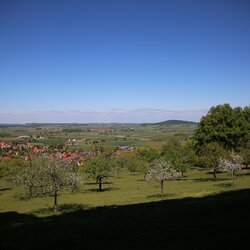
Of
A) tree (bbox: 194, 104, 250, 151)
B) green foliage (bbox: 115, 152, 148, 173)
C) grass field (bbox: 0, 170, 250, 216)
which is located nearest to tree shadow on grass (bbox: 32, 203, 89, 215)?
grass field (bbox: 0, 170, 250, 216)

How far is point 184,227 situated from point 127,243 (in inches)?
227

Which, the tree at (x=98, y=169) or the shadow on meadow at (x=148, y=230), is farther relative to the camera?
the tree at (x=98, y=169)

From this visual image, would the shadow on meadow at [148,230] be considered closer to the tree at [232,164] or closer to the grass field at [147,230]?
the grass field at [147,230]

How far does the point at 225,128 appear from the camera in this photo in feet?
276

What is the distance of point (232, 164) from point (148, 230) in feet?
135

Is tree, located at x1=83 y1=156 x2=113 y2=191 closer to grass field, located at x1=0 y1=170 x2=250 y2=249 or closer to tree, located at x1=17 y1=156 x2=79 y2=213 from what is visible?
tree, located at x1=17 y1=156 x2=79 y2=213

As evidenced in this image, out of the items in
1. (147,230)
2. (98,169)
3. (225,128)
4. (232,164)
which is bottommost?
(98,169)

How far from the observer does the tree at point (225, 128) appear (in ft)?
274

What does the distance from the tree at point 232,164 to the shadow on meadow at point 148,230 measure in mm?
27988

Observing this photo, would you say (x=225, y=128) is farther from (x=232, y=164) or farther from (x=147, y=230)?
(x=147, y=230)

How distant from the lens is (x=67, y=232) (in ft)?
90.1

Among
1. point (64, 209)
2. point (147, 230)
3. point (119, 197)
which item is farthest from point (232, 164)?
point (147, 230)

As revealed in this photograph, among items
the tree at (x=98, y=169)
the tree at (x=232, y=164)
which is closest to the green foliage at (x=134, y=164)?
the tree at (x=98, y=169)

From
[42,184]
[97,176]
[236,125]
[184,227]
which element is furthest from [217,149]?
[184,227]
